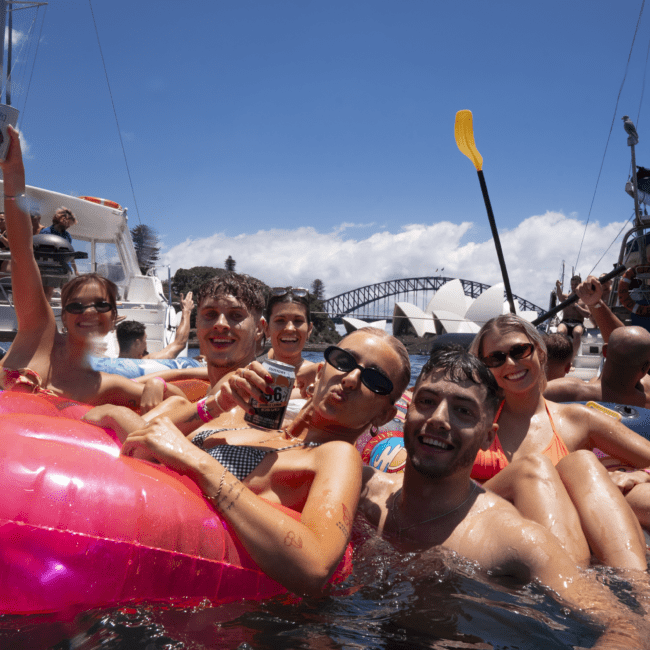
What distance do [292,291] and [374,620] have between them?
9.42 ft

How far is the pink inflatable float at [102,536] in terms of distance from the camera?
4.86ft

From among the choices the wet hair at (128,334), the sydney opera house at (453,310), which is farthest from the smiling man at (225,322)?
the sydney opera house at (453,310)

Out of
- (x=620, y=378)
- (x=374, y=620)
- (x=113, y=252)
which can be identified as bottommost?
(x=374, y=620)

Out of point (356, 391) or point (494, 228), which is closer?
point (356, 391)

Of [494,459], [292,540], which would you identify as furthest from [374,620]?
[494,459]

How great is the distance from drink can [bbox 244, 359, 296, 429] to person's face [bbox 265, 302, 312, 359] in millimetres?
2283

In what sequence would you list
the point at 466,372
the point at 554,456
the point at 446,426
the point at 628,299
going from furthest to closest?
the point at 628,299 → the point at 554,456 → the point at 466,372 → the point at 446,426

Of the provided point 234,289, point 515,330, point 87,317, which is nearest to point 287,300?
point 234,289

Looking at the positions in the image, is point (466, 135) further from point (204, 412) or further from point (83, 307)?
point (204, 412)

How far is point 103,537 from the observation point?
155cm

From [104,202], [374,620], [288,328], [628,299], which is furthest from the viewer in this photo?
[104,202]

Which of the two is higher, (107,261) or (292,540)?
(107,261)

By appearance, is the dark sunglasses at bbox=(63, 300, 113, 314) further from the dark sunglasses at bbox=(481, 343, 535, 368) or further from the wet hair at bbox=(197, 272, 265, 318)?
the dark sunglasses at bbox=(481, 343, 535, 368)

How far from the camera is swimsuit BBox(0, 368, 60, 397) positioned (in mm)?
3008
